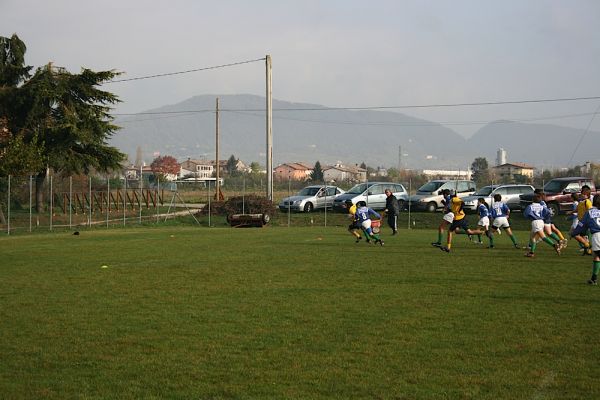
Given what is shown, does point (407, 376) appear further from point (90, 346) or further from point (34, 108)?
point (34, 108)

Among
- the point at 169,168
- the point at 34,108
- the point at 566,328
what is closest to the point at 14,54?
the point at 34,108

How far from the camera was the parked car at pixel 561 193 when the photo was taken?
35.8 m

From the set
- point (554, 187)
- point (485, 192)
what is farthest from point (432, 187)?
point (554, 187)

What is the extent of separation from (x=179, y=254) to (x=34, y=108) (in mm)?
25103

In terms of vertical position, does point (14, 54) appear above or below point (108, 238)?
above

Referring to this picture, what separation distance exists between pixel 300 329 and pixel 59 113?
121 feet

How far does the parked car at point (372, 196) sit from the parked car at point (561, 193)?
6.25 m

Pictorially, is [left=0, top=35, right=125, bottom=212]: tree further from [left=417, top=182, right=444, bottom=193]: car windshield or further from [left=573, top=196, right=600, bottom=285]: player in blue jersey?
[left=573, top=196, right=600, bottom=285]: player in blue jersey

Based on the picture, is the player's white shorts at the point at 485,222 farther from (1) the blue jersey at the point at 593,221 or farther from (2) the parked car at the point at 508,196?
(2) the parked car at the point at 508,196

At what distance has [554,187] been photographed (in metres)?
36.9

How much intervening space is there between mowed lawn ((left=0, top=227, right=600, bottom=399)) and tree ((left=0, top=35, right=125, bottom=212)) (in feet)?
81.5

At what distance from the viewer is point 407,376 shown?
7.23 meters

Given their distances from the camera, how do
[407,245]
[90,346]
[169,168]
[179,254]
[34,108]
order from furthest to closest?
1. [169,168]
2. [34,108]
3. [407,245]
4. [179,254]
5. [90,346]

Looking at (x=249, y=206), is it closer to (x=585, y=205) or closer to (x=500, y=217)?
(x=500, y=217)
